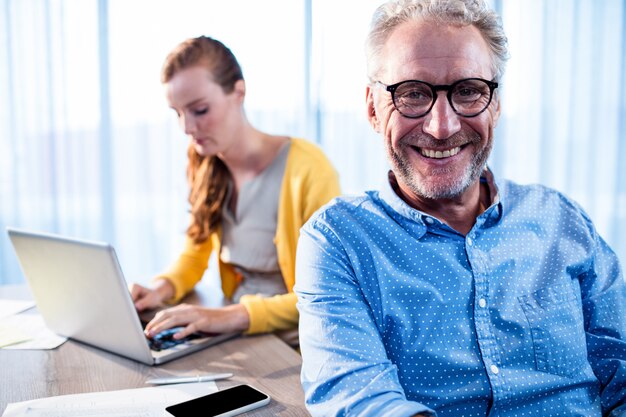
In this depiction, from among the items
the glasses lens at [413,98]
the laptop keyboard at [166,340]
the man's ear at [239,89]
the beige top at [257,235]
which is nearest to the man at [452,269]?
the glasses lens at [413,98]

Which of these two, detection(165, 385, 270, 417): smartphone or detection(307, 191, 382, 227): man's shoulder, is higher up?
detection(307, 191, 382, 227): man's shoulder

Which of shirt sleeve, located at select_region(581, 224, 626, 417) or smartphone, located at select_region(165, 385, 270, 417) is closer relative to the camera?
smartphone, located at select_region(165, 385, 270, 417)

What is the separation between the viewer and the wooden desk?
1.08 m

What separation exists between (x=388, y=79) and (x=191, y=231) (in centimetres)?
89

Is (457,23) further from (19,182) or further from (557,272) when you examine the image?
(19,182)

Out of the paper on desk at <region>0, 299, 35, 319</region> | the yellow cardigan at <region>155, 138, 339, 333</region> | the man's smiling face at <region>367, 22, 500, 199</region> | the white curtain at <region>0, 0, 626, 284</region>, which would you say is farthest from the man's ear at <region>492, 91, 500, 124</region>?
the white curtain at <region>0, 0, 626, 284</region>

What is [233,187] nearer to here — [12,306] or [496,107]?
[12,306]

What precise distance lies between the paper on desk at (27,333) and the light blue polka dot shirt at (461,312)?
61 centimetres

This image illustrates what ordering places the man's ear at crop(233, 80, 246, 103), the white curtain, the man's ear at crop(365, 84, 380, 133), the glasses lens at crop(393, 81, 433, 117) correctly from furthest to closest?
the white curtain → the man's ear at crop(233, 80, 246, 103) → the man's ear at crop(365, 84, 380, 133) → the glasses lens at crop(393, 81, 433, 117)

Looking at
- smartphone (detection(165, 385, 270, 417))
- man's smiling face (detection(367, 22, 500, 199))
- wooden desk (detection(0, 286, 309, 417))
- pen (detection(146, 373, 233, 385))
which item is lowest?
wooden desk (detection(0, 286, 309, 417))

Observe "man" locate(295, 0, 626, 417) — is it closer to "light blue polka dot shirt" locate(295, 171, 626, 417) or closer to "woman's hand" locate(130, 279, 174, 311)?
"light blue polka dot shirt" locate(295, 171, 626, 417)

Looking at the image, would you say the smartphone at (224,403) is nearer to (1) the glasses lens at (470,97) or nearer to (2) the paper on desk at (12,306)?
(1) the glasses lens at (470,97)

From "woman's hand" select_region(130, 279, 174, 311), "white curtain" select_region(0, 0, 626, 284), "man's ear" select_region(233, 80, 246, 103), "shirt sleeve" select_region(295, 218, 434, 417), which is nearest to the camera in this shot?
"shirt sleeve" select_region(295, 218, 434, 417)

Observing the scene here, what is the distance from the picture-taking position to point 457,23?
1132 mm
